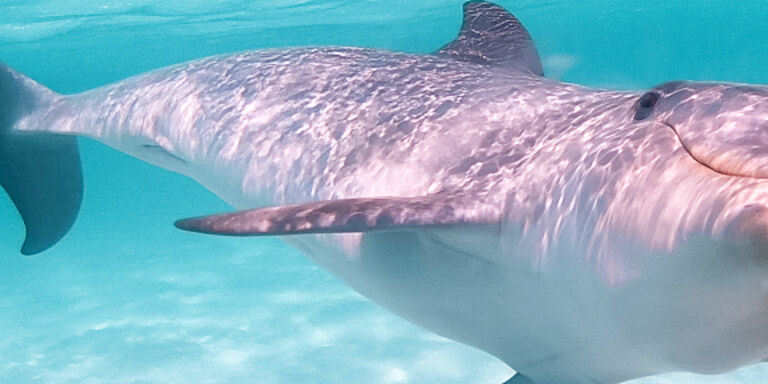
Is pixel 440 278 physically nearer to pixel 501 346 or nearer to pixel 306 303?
pixel 501 346

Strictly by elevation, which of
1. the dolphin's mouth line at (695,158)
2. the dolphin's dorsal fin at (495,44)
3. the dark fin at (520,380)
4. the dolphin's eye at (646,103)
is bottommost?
the dark fin at (520,380)

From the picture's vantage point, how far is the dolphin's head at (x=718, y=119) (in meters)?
2.72

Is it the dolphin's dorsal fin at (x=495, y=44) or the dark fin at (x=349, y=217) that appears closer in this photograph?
the dark fin at (x=349, y=217)

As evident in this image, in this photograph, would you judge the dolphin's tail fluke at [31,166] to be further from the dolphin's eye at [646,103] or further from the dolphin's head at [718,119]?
the dolphin's head at [718,119]

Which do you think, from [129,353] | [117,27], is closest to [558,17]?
[117,27]

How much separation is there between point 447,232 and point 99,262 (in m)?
21.0

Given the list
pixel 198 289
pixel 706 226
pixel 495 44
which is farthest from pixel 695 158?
pixel 198 289

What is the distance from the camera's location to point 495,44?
6531 millimetres

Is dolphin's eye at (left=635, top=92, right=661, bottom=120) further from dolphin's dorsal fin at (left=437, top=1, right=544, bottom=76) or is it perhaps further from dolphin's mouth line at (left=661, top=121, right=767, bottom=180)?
dolphin's dorsal fin at (left=437, top=1, right=544, bottom=76)

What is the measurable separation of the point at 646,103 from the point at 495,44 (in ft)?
10.5

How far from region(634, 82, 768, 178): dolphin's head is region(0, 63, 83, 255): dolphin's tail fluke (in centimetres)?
602

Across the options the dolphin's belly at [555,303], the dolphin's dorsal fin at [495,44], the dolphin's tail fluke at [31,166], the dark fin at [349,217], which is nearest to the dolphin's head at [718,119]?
the dolphin's belly at [555,303]

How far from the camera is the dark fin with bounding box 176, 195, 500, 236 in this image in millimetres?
3402

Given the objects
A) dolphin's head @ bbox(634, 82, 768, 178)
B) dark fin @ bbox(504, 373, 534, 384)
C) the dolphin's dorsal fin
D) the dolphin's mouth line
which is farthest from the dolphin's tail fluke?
the dolphin's mouth line
